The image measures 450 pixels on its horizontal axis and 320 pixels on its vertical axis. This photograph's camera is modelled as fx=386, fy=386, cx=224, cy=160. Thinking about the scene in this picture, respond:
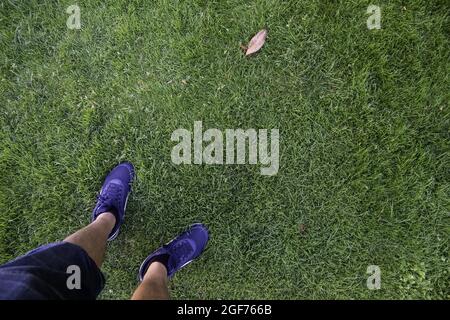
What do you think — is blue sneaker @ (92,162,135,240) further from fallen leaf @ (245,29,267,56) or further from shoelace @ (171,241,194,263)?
fallen leaf @ (245,29,267,56)

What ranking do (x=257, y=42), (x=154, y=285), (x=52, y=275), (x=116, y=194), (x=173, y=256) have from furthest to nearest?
(x=257, y=42) < (x=116, y=194) < (x=173, y=256) < (x=154, y=285) < (x=52, y=275)

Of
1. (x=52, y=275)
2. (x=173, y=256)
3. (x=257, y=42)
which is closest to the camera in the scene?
(x=52, y=275)

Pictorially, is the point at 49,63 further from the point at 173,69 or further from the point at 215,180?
the point at 215,180

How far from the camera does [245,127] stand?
9.98ft

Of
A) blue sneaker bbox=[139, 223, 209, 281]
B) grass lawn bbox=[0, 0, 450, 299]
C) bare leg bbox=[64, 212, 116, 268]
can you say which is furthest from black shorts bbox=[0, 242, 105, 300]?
grass lawn bbox=[0, 0, 450, 299]

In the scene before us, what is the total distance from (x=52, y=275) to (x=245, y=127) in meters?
1.70

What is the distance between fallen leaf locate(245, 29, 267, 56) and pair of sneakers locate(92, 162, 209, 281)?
1.33 m

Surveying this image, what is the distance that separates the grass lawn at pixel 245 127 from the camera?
9.58ft

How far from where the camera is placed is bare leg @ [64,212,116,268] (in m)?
2.54

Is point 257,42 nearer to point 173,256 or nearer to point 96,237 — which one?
point 173,256

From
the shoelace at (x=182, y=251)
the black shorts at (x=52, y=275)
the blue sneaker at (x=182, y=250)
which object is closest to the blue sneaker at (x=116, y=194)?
the blue sneaker at (x=182, y=250)

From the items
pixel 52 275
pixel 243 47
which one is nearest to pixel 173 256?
pixel 52 275

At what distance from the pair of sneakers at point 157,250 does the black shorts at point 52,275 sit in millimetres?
570

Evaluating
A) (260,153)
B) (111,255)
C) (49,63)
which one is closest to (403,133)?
(260,153)
